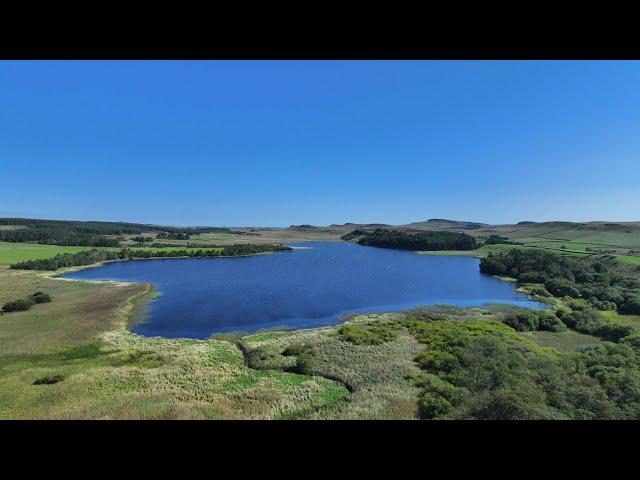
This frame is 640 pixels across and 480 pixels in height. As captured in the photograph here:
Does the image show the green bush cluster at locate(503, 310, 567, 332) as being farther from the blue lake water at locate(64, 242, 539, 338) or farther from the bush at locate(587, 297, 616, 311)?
the blue lake water at locate(64, 242, 539, 338)

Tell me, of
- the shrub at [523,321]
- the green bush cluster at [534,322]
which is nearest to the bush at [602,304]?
the green bush cluster at [534,322]

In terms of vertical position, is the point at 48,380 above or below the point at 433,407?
below

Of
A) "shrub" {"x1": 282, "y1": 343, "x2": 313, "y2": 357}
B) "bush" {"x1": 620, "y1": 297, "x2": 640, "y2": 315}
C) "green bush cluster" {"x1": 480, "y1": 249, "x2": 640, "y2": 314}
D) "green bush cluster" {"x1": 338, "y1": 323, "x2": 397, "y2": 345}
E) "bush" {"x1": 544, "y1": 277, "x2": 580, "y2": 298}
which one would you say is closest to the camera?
"shrub" {"x1": 282, "y1": 343, "x2": 313, "y2": 357}

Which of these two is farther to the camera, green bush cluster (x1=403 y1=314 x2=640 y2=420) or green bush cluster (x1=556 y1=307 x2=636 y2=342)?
green bush cluster (x1=556 y1=307 x2=636 y2=342)

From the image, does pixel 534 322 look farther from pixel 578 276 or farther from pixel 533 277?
pixel 533 277

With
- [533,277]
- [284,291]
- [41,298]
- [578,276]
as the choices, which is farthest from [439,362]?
[533,277]

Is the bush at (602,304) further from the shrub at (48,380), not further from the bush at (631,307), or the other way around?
the shrub at (48,380)

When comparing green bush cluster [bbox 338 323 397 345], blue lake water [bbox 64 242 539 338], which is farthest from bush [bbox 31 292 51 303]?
green bush cluster [bbox 338 323 397 345]
